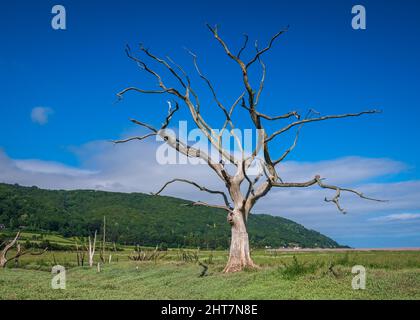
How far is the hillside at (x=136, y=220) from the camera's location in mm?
103000

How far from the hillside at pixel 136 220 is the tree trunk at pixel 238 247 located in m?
67.5

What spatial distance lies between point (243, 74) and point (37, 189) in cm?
13164

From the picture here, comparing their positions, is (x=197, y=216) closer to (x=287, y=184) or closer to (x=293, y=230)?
(x=293, y=230)

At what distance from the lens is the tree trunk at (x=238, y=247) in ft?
79.5

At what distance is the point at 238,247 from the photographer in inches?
965

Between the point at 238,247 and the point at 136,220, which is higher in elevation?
the point at 136,220

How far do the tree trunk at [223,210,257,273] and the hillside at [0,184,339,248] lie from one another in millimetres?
67480

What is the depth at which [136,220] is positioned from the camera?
118000 millimetres

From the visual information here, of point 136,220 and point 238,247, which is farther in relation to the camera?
point 136,220

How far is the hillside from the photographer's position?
103 meters

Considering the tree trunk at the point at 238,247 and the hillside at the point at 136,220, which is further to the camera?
the hillside at the point at 136,220

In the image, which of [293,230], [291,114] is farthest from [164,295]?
[293,230]

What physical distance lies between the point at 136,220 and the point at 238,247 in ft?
315
